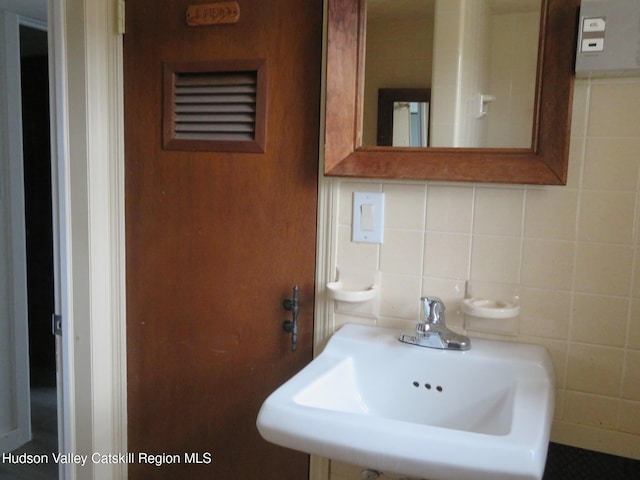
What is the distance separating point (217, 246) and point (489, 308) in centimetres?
70

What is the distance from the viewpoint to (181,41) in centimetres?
139

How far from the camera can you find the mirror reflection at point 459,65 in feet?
3.51

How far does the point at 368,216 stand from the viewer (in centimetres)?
124

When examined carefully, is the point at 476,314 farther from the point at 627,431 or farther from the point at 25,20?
the point at 25,20

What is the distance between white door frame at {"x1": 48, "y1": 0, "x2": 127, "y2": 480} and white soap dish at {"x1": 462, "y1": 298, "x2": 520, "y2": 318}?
966 mm

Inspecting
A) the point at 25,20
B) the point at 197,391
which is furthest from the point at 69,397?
the point at 25,20

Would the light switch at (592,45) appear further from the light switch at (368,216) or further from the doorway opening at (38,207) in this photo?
the doorway opening at (38,207)

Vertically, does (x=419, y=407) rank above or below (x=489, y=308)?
below

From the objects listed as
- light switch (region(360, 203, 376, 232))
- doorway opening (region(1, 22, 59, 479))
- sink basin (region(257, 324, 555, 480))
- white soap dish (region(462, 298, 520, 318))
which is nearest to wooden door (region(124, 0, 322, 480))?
light switch (region(360, 203, 376, 232))

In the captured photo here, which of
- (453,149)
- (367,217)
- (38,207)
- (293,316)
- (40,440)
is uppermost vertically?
(453,149)

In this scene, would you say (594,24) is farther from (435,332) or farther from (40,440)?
(40,440)

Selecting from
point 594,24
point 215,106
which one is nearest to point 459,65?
point 594,24

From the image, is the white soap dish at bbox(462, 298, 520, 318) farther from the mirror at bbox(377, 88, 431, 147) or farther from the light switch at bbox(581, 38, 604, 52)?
the light switch at bbox(581, 38, 604, 52)

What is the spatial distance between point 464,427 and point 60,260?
3.80 feet
